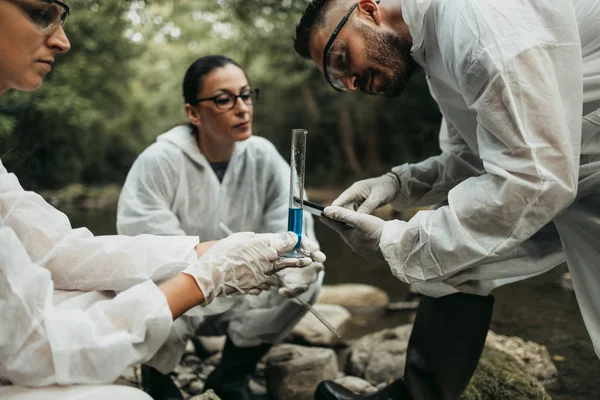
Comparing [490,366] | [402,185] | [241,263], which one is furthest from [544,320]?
[241,263]

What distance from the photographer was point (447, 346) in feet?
6.93

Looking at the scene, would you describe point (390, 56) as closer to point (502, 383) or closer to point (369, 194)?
point (369, 194)

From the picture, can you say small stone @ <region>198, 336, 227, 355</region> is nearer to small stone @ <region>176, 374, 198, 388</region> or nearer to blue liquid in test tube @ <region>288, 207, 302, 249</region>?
small stone @ <region>176, 374, 198, 388</region>

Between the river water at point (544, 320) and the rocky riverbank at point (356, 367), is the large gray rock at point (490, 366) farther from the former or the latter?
the river water at point (544, 320)

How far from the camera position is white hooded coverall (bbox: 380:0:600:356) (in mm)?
1615

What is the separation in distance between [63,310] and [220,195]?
1.60 meters

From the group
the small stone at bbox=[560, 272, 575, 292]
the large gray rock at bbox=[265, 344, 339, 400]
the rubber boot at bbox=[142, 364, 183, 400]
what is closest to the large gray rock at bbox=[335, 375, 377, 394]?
the large gray rock at bbox=[265, 344, 339, 400]

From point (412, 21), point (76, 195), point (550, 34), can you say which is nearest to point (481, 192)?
point (550, 34)

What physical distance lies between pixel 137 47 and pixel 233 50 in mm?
2514

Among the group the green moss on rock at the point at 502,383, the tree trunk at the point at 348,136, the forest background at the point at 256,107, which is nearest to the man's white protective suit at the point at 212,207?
the green moss on rock at the point at 502,383

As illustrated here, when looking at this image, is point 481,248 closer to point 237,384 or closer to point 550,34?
point 550,34

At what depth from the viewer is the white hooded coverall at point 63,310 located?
1.32 metres

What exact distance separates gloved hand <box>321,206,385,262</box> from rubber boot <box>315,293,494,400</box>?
363mm

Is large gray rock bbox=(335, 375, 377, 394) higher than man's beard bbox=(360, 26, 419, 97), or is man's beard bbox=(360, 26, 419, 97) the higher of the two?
man's beard bbox=(360, 26, 419, 97)
